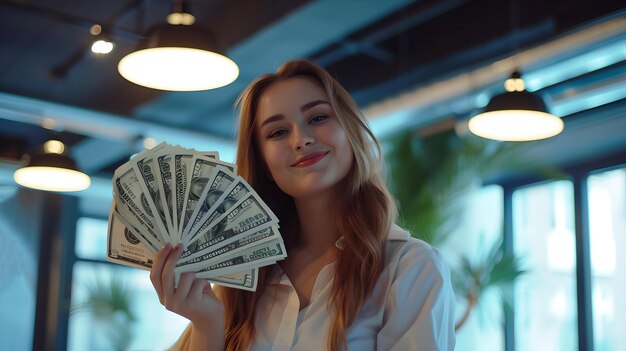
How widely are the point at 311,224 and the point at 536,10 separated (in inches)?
181

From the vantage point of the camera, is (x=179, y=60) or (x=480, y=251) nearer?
(x=179, y=60)

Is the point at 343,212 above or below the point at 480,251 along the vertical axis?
below

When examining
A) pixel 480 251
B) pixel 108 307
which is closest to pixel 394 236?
pixel 480 251

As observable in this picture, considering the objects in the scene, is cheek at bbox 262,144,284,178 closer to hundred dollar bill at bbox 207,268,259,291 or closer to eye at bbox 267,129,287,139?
eye at bbox 267,129,287,139

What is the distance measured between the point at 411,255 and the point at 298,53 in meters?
5.09

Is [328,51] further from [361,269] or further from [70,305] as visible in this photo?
[361,269]

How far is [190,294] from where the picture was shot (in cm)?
175

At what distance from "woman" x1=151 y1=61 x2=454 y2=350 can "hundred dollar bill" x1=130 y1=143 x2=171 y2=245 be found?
6cm

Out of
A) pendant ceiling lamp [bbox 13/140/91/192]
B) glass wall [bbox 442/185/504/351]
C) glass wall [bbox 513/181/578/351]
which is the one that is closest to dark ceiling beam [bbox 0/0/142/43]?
pendant ceiling lamp [bbox 13/140/91/192]

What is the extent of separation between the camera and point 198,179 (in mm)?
1765

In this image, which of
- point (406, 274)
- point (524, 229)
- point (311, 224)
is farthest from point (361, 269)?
point (524, 229)

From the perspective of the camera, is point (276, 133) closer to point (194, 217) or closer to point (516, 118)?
point (194, 217)

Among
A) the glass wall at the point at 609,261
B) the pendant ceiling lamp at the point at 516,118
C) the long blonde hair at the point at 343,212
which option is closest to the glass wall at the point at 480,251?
the glass wall at the point at 609,261

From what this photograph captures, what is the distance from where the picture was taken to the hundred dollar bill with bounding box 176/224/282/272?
1732mm
